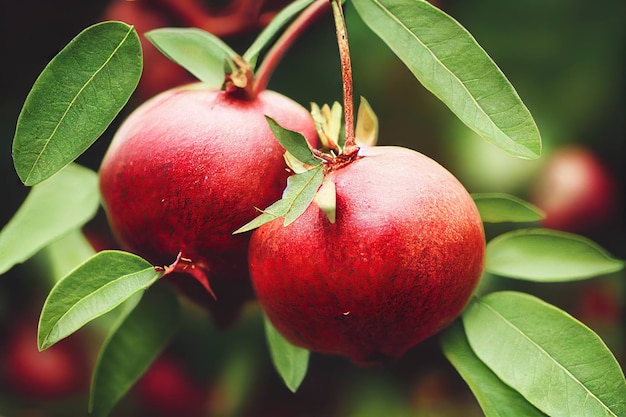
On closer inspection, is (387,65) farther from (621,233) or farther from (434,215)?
(434,215)

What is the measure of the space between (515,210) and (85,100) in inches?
13.9

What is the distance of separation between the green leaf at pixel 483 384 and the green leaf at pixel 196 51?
285 mm

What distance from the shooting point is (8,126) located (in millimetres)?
1112

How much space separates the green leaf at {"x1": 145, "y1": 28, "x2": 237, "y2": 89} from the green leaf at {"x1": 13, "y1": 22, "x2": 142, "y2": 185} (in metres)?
0.08

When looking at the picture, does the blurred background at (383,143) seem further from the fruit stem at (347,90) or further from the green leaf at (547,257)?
the fruit stem at (347,90)

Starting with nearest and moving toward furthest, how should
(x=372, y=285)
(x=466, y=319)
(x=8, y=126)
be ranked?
(x=372, y=285), (x=466, y=319), (x=8, y=126)

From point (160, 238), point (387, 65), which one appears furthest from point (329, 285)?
Result: point (387, 65)

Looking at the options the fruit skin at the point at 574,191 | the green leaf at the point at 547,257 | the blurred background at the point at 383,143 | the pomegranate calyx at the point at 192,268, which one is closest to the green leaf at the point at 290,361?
the pomegranate calyx at the point at 192,268

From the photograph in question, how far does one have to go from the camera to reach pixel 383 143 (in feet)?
3.70

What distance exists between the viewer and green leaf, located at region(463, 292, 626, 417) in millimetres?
530

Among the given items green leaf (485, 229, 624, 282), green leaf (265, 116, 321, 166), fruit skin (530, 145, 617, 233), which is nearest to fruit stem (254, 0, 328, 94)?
green leaf (265, 116, 321, 166)

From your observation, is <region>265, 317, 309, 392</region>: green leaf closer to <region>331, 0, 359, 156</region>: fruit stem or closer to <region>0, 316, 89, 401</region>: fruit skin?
<region>331, 0, 359, 156</region>: fruit stem

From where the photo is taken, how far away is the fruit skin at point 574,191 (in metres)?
1.07

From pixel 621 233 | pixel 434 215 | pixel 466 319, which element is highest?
pixel 434 215
